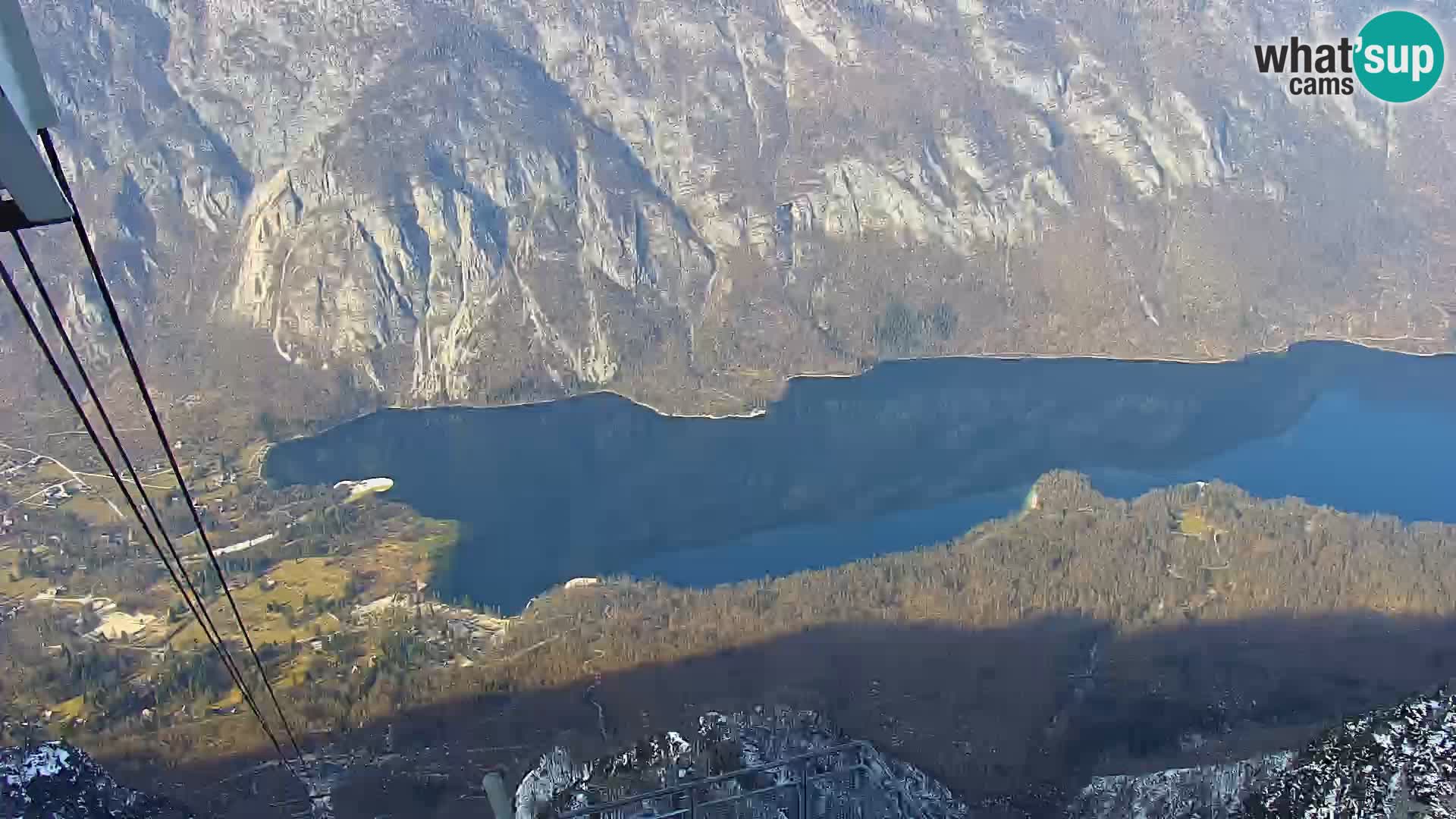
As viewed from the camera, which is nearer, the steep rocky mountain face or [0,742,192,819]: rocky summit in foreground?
[0,742,192,819]: rocky summit in foreground

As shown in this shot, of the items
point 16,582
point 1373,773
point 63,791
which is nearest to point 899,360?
point 16,582

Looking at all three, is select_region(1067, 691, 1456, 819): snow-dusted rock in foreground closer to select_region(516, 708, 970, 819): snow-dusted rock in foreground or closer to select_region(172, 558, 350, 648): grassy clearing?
select_region(516, 708, 970, 819): snow-dusted rock in foreground

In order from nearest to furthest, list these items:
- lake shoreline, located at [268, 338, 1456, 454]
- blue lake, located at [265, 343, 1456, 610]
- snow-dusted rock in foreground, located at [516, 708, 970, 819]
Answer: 1. snow-dusted rock in foreground, located at [516, 708, 970, 819]
2. blue lake, located at [265, 343, 1456, 610]
3. lake shoreline, located at [268, 338, 1456, 454]

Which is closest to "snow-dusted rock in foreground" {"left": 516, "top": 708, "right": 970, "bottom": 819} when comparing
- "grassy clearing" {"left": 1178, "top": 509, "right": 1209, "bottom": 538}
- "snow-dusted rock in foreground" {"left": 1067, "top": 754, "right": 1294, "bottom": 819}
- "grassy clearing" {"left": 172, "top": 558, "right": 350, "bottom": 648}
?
"snow-dusted rock in foreground" {"left": 1067, "top": 754, "right": 1294, "bottom": 819}

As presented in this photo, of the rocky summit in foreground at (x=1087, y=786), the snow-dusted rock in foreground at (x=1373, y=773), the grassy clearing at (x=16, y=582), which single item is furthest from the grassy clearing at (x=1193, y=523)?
the grassy clearing at (x=16, y=582)

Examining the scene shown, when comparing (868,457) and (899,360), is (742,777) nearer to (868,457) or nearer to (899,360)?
(868,457)

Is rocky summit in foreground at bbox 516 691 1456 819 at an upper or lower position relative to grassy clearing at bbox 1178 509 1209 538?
upper

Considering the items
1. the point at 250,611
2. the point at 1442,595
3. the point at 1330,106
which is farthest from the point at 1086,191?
the point at 250,611
